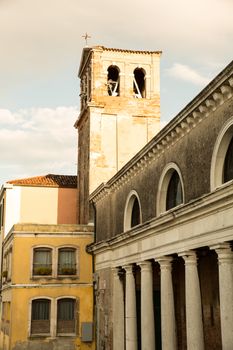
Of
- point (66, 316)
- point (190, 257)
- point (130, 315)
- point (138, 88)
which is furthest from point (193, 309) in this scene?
point (138, 88)

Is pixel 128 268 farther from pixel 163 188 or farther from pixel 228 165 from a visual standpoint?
pixel 228 165

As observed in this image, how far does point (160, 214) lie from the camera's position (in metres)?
18.6

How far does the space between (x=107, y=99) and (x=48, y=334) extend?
49.4 feet

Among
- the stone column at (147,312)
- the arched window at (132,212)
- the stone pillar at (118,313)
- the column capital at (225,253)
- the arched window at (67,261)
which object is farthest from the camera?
the arched window at (67,261)

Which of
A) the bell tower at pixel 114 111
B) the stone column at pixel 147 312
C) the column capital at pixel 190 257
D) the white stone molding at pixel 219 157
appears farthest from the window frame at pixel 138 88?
the white stone molding at pixel 219 157

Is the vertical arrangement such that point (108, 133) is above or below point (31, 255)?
above

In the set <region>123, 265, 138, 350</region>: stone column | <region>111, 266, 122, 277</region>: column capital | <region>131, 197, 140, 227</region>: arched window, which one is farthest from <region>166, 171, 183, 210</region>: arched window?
<region>111, 266, 122, 277</region>: column capital

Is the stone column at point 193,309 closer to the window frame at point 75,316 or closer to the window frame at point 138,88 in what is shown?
the window frame at point 75,316

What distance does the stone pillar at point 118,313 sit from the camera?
2323 cm

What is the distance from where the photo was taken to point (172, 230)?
16.9 meters

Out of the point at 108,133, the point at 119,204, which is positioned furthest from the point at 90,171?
the point at 119,204

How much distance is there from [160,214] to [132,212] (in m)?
4.67

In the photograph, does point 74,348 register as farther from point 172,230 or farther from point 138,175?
point 172,230

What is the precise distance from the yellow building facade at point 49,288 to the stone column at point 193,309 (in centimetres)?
1424
